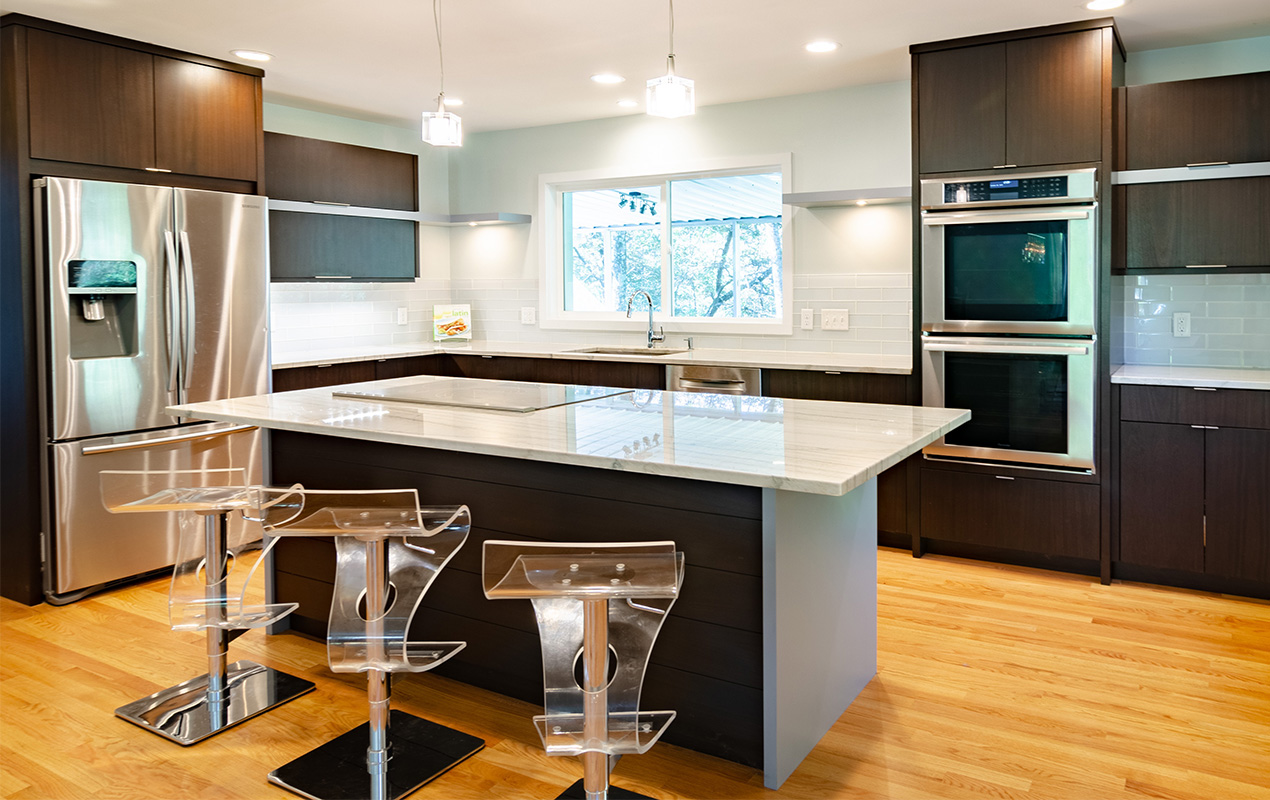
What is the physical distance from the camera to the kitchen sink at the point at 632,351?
5.34 metres

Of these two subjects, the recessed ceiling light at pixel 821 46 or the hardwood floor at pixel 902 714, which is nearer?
the hardwood floor at pixel 902 714

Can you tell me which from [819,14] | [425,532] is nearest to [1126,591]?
[819,14]

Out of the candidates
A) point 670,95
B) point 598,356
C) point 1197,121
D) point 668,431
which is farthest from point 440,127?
point 1197,121

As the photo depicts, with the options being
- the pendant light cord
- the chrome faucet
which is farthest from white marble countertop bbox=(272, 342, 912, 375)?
the pendant light cord

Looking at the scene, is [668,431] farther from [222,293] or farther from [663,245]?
[663,245]

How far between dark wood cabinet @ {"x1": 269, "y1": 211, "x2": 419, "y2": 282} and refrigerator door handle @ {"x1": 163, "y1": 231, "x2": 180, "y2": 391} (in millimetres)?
897

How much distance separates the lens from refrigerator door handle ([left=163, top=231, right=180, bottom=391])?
13.0 ft

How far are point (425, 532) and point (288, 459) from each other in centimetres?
135

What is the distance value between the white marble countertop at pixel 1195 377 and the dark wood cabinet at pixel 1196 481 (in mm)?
32

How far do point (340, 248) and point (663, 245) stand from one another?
6.26ft

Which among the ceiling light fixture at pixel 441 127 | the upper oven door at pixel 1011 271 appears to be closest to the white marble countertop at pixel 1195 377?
the upper oven door at pixel 1011 271

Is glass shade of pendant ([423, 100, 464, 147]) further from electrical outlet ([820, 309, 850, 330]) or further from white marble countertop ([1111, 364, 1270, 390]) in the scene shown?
white marble countertop ([1111, 364, 1270, 390])

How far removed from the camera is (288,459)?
3287 millimetres

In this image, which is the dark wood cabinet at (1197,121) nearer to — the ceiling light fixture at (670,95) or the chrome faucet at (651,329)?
the ceiling light fixture at (670,95)
